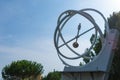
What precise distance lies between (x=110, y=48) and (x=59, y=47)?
3.32m

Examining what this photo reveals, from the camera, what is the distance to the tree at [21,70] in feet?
220

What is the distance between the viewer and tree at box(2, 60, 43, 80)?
220 ft

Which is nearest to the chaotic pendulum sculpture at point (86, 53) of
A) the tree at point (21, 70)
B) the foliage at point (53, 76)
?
the tree at point (21, 70)

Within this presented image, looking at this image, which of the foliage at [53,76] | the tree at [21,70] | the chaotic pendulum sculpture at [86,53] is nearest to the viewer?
the chaotic pendulum sculpture at [86,53]

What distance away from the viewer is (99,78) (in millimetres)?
17219

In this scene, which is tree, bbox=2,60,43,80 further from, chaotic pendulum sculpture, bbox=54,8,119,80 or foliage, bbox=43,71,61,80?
chaotic pendulum sculpture, bbox=54,8,119,80

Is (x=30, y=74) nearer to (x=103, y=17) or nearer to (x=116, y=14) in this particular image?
(x=116, y=14)

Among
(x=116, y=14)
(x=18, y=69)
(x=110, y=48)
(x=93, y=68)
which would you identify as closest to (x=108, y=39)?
(x=110, y=48)

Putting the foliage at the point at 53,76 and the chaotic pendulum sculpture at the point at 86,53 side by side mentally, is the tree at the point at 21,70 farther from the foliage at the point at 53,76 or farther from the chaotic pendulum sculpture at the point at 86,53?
the chaotic pendulum sculpture at the point at 86,53

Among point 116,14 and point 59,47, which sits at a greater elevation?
point 116,14

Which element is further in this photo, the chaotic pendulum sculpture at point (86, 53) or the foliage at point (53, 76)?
the foliage at point (53, 76)

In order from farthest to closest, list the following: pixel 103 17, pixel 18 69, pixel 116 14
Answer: pixel 18 69 → pixel 116 14 → pixel 103 17

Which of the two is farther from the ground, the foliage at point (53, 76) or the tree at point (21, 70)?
the tree at point (21, 70)

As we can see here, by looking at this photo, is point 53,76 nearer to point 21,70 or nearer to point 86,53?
point 21,70
